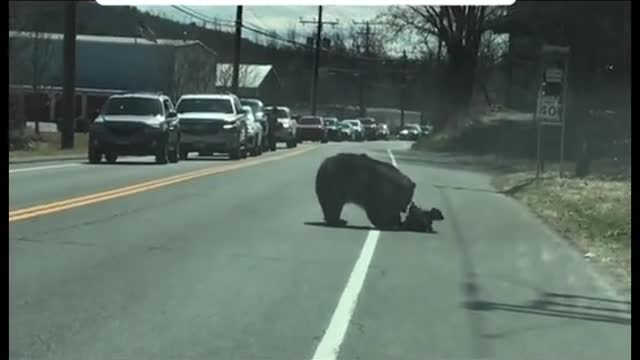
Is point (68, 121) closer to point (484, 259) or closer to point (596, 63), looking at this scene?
point (484, 259)

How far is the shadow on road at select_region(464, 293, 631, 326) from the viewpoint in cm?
846

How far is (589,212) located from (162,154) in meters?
10.9

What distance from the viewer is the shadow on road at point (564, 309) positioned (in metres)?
8.46

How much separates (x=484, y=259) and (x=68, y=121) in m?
A: 5.89

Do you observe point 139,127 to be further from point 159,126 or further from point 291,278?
point 291,278

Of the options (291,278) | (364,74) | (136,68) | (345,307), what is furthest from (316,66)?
(291,278)

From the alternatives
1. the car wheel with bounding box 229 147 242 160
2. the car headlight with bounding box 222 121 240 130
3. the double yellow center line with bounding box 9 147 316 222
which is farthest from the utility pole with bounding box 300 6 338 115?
the double yellow center line with bounding box 9 147 316 222

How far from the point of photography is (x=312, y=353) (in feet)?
20.9

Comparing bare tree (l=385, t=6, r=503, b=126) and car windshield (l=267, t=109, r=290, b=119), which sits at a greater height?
bare tree (l=385, t=6, r=503, b=126)

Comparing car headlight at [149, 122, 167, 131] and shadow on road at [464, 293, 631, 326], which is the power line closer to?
car headlight at [149, 122, 167, 131]

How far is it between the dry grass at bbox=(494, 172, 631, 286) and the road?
34 centimetres

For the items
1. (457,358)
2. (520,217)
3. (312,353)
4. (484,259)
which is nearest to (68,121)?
(312,353)

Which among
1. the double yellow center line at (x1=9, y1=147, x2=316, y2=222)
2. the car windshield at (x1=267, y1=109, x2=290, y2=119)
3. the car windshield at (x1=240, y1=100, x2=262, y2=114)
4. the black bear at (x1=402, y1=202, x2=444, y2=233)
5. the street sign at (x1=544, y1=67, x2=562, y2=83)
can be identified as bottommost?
the double yellow center line at (x1=9, y1=147, x2=316, y2=222)

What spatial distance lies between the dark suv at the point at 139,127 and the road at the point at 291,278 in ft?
1.72
